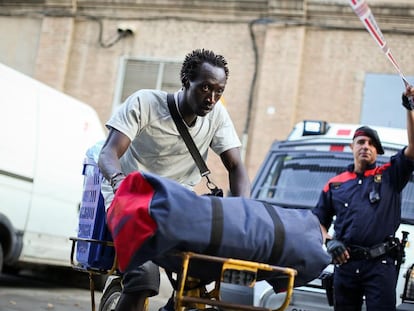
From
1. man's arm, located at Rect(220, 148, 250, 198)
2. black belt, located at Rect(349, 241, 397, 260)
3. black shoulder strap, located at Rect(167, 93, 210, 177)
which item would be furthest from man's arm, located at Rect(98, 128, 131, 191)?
black belt, located at Rect(349, 241, 397, 260)

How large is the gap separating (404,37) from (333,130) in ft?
25.6

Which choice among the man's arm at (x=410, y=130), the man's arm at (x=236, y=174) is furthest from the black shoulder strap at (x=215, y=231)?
the man's arm at (x=410, y=130)

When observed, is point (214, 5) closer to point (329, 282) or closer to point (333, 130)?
point (333, 130)

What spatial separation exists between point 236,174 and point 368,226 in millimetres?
1359

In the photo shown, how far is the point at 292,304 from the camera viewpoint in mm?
5648

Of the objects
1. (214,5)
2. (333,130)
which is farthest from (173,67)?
(333,130)

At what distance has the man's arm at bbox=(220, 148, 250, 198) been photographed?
4.11m

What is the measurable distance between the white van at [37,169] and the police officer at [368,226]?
401 centimetres

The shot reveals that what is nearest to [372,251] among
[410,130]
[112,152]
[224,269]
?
[410,130]

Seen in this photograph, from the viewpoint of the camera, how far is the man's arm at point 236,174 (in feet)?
13.5

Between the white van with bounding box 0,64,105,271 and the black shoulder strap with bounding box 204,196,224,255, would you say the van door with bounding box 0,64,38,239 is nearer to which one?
the white van with bounding box 0,64,105,271

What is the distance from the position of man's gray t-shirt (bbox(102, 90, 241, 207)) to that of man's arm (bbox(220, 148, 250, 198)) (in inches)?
1.6

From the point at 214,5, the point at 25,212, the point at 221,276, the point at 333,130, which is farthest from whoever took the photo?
the point at 214,5

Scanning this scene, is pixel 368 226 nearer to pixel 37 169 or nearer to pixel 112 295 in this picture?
pixel 112 295
